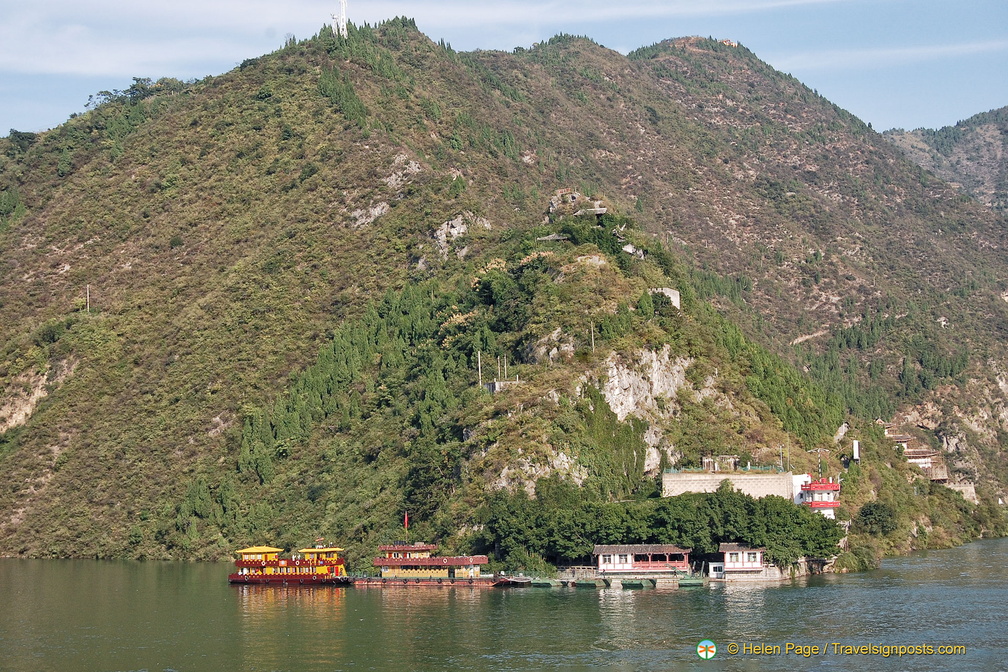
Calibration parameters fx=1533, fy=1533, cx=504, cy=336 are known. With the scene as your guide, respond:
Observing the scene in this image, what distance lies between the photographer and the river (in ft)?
286

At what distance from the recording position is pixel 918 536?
157 metres

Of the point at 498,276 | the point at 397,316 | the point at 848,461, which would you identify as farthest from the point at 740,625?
the point at 397,316

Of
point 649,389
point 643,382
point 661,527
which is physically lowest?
point 661,527

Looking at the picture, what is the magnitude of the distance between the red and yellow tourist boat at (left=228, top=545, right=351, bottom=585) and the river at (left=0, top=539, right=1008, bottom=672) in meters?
2.73

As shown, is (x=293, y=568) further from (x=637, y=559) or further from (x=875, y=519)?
(x=875, y=519)

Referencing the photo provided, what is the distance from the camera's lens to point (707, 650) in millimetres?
87000

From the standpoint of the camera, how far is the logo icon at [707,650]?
8619 cm

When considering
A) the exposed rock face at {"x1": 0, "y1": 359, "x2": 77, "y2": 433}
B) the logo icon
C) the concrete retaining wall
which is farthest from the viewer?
the exposed rock face at {"x1": 0, "y1": 359, "x2": 77, "y2": 433}

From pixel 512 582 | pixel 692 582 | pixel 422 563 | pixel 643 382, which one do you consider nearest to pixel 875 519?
pixel 643 382

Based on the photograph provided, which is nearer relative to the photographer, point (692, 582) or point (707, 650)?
point (707, 650)

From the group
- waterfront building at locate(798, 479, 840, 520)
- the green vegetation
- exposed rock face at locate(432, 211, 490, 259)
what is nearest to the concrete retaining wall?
the green vegetation

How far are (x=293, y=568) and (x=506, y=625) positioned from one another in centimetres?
3950

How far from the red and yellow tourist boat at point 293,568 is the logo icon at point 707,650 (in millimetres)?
48825

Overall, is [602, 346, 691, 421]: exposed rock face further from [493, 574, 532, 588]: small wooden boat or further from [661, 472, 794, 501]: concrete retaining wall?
[493, 574, 532, 588]: small wooden boat
